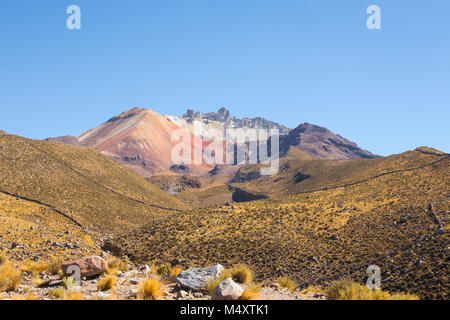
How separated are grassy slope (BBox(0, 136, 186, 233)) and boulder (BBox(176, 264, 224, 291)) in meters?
43.5

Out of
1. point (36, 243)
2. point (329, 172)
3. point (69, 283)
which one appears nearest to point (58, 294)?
point (69, 283)

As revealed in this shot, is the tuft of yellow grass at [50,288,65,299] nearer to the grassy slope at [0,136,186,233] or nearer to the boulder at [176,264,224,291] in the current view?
the boulder at [176,264,224,291]

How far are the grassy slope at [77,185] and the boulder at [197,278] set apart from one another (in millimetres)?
43454

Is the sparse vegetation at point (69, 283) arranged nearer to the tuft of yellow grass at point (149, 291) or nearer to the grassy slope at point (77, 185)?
the tuft of yellow grass at point (149, 291)

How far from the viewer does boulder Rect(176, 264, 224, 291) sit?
1333 centimetres

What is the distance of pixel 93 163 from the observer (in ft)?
292

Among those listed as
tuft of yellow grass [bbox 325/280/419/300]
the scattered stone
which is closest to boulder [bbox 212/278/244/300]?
the scattered stone

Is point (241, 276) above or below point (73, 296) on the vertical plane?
below

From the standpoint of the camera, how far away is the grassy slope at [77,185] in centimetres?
5656

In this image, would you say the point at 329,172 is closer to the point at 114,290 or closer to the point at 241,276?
the point at 241,276

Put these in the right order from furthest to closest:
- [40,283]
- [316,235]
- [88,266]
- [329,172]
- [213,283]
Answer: [329,172]
[316,235]
[88,266]
[40,283]
[213,283]

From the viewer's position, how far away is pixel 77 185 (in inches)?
2685

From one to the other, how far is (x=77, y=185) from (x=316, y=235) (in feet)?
168
